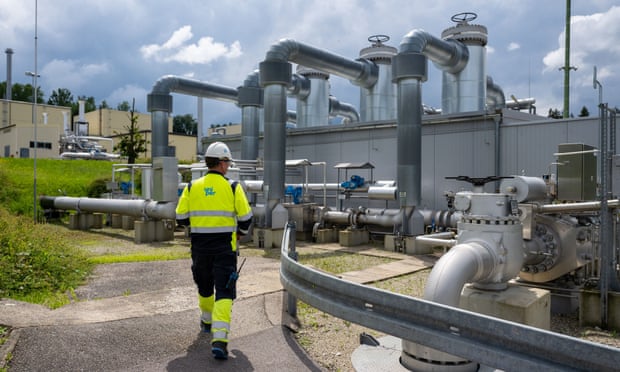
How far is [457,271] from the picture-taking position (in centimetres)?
376

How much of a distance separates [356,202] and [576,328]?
10.6m

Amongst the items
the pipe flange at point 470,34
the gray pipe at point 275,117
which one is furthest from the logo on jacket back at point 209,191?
the pipe flange at point 470,34

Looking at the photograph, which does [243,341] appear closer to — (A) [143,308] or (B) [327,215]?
(A) [143,308]

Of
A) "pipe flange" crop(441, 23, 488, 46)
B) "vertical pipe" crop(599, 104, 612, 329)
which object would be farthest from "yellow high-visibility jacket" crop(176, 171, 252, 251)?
"pipe flange" crop(441, 23, 488, 46)

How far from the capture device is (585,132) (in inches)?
459

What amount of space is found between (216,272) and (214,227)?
1.36 ft

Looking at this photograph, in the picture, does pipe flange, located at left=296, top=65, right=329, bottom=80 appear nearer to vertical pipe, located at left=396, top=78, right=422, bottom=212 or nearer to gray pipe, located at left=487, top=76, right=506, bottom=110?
gray pipe, located at left=487, top=76, right=506, bottom=110

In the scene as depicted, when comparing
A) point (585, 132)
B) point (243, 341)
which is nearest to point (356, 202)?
point (585, 132)

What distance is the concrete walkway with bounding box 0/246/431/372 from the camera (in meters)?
3.82

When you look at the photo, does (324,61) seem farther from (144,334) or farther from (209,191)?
(144,334)

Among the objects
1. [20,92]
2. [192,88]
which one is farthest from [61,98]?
[192,88]

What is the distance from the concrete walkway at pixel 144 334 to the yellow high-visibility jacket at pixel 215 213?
3.02 ft

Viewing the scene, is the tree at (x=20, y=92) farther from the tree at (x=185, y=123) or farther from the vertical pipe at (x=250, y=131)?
the vertical pipe at (x=250, y=131)

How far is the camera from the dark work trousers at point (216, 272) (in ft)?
14.0
